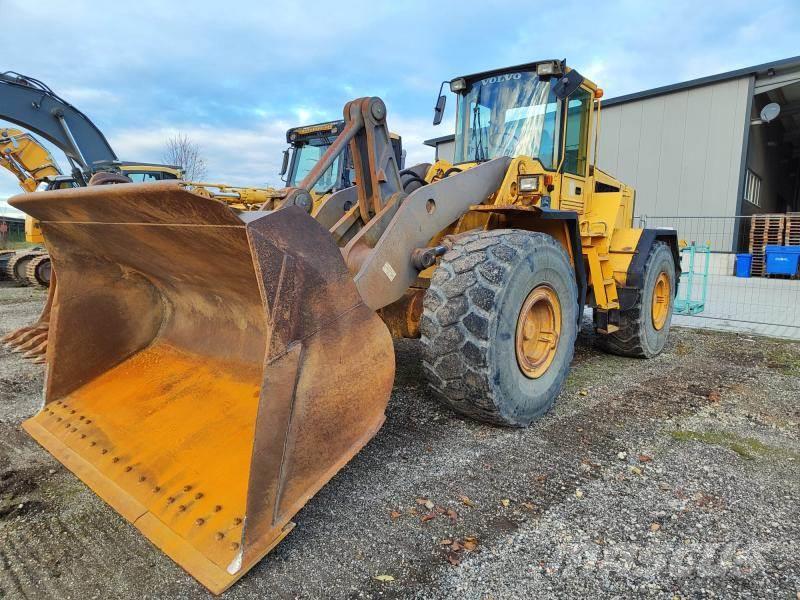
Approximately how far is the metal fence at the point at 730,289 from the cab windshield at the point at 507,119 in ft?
15.3

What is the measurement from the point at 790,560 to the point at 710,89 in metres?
15.3

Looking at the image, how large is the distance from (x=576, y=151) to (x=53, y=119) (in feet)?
35.3

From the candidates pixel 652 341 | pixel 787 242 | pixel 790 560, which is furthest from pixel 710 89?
pixel 790 560

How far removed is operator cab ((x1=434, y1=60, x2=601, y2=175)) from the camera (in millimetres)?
4211

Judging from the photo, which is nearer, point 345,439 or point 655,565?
point 655,565

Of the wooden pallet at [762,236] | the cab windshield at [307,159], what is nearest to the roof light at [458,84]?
the cab windshield at [307,159]

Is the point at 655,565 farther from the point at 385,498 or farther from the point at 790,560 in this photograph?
the point at 385,498

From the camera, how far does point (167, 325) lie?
11.7 feet

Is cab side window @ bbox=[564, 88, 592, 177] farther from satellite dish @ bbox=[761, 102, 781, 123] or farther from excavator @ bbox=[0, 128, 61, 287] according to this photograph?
satellite dish @ bbox=[761, 102, 781, 123]

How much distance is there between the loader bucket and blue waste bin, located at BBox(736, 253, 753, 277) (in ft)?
48.7

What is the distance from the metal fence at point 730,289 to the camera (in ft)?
27.1

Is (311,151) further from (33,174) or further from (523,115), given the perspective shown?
(33,174)

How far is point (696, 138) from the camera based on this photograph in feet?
46.6

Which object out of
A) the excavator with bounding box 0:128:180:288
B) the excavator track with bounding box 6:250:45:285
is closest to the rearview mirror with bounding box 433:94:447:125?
the excavator with bounding box 0:128:180:288
